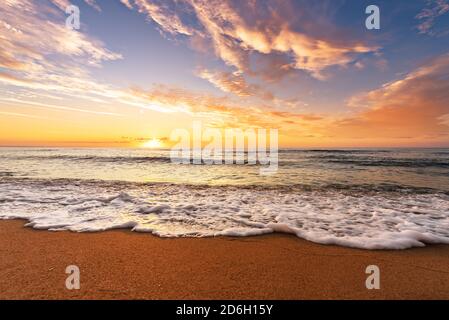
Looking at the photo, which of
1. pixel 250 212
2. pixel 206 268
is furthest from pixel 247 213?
pixel 206 268

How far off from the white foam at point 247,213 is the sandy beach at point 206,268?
42 centimetres

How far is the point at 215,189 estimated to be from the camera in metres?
9.87

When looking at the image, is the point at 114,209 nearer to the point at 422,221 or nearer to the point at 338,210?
the point at 338,210

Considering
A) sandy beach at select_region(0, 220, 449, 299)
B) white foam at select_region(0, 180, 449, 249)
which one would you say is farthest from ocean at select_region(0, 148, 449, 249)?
sandy beach at select_region(0, 220, 449, 299)

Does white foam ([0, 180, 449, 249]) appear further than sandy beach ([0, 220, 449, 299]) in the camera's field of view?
Yes

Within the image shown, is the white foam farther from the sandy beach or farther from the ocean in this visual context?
the sandy beach

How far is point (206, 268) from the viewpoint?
11.1ft

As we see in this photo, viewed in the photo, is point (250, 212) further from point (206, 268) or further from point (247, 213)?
point (206, 268)

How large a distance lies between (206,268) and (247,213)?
2945 mm

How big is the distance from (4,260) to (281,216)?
515cm

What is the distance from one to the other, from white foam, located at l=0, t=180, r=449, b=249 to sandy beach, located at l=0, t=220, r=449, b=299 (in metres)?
0.42

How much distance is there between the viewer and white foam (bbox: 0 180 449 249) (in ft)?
15.5

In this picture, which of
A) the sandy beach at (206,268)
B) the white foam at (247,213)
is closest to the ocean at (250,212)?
the white foam at (247,213)
